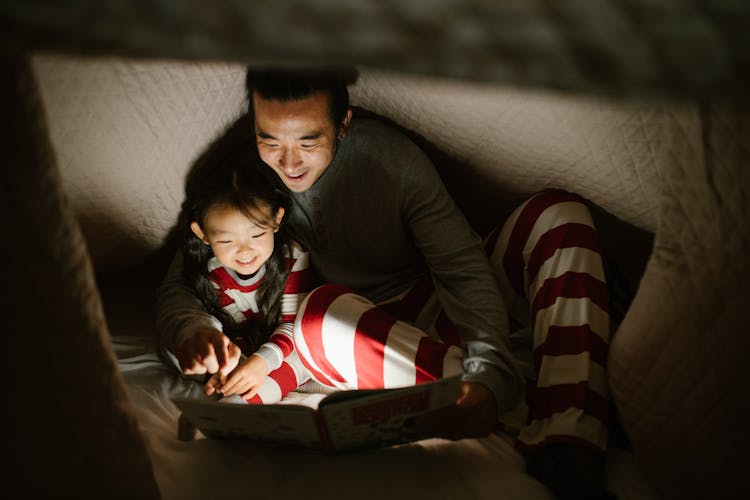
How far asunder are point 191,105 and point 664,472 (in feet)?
3.03

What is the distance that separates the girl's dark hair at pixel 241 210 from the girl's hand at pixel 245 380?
172 mm

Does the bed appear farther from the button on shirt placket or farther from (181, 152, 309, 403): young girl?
the button on shirt placket

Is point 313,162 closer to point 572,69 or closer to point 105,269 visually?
point 105,269

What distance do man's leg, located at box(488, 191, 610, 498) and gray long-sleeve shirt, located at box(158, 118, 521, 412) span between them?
0.06 metres

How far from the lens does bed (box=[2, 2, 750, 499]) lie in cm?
28

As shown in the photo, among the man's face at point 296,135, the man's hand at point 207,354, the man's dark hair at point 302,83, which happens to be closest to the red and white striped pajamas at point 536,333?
the man's hand at point 207,354

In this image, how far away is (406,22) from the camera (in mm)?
187

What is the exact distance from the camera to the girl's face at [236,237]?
0.88 metres

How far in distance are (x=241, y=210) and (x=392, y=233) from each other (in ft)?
0.99

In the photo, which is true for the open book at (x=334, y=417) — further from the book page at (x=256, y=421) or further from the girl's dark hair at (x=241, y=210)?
the girl's dark hair at (x=241, y=210)

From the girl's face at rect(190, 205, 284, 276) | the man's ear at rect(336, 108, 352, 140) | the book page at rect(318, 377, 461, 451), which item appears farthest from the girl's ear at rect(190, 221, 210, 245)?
the book page at rect(318, 377, 461, 451)


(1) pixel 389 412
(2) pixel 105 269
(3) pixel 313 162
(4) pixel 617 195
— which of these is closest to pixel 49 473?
(1) pixel 389 412

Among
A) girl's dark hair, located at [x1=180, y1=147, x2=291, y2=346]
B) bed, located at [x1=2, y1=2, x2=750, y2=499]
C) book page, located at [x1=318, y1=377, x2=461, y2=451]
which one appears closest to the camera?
bed, located at [x1=2, y1=2, x2=750, y2=499]

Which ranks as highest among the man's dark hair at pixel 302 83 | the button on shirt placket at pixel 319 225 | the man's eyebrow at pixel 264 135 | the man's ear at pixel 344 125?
the man's dark hair at pixel 302 83
